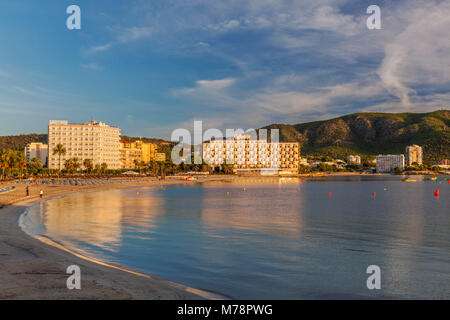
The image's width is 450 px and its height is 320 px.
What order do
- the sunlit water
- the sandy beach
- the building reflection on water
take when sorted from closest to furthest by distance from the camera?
the sandy beach → the sunlit water → the building reflection on water

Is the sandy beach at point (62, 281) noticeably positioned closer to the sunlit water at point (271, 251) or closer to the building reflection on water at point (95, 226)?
the sunlit water at point (271, 251)

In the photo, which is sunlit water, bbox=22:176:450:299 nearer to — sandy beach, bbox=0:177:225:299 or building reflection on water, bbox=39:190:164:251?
building reflection on water, bbox=39:190:164:251

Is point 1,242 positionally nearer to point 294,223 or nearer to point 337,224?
point 294,223

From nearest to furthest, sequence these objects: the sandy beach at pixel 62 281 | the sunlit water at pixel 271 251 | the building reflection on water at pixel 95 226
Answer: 1. the sandy beach at pixel 62 281
2. the sunlit water at pixel 271 251
3. the building reflection on water at pixel 95 226

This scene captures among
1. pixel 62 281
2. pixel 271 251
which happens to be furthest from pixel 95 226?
pixel 62 281

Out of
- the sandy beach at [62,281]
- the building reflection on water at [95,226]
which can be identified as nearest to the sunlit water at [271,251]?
the building reflection on water at [95,226]

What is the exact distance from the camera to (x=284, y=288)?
14719 millimetres

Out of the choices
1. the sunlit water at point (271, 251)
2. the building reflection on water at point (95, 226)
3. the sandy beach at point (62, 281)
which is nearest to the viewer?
the sandy beach at point (62, 281)

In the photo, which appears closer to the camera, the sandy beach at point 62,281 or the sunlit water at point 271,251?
the sandy beach at point 62,281

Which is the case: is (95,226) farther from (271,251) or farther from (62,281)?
(62,281)

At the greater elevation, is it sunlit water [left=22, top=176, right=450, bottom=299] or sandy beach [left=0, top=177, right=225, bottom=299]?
sandy beach [left=0, top=177, right=225, bottom=299]

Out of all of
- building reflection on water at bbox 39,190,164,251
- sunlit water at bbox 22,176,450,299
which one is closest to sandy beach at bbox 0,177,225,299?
sunlit water at bbox 22,176,450,299
